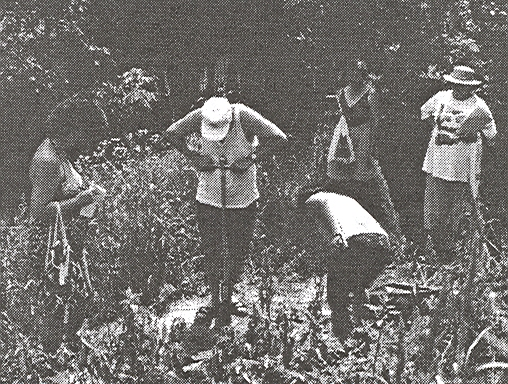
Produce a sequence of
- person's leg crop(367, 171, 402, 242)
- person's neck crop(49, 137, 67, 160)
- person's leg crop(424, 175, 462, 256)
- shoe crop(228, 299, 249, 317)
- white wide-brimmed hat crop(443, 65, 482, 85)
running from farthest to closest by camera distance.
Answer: person's leg crop(367, 171, 402, 242) < person's leg crop(424, 175, 462, 256) < white wide-brimmed hat crop(443, 65, 482, 85) < shoe crop(228, 299, 249, 317) < person's neck crop(49, 137, 67, 160)

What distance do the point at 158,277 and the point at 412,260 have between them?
6.39 ft

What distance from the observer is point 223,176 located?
4.75 m

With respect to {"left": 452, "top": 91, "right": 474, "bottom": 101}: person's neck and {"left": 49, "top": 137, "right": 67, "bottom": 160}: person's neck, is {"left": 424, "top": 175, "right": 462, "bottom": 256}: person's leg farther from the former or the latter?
{"left": 49, "top": 137, "right": 67, "bottom": 160}: person's neck

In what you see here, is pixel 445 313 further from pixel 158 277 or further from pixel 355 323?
pixel 158 277

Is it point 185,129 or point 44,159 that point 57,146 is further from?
point 185,129

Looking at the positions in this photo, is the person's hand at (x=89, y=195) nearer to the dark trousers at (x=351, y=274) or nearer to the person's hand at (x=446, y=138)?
the dark trousers at (x=351, y=274)

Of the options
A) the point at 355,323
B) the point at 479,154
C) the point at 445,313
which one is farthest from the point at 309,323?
the point at 479,154

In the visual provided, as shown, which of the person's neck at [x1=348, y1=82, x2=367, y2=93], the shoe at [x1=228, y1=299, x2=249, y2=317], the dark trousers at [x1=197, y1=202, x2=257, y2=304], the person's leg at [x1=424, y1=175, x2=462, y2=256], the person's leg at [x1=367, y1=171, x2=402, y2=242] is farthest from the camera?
the person's leg at [x1=367, y1=171, x2=402, y2=242]

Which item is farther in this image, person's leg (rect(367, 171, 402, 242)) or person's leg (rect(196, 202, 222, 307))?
person's leg (rect(367, 171, 402, 242))

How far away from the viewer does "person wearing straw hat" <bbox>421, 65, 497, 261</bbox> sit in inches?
209

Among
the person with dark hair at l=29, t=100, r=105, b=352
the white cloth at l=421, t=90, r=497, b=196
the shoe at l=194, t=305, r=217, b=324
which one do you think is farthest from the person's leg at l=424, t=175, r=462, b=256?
the person with dark hair at l=29, t=100, r=105, b=352

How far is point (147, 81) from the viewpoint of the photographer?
8.16 meters

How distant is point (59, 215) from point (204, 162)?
100cm

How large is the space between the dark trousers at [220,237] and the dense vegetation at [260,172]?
0.33m
